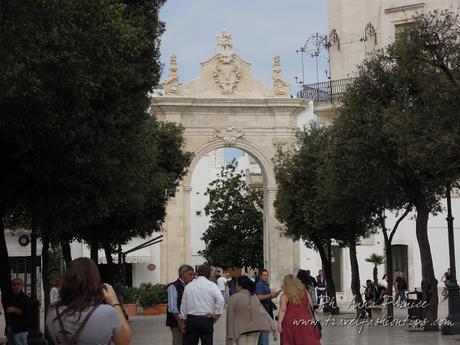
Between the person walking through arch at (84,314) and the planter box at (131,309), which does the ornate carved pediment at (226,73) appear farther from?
the person walking through arch at (84,314)

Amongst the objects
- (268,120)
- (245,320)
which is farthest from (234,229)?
(245,320)

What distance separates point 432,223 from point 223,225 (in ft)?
74.4

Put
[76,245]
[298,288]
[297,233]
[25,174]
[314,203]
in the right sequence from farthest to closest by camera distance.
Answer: [76,245] → [297,233] → [314,203] → [25,174] → [298,288]

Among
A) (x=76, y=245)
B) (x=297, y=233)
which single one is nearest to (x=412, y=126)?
(x=297, y=233)

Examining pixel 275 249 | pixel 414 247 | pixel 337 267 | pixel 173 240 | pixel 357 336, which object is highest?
pixel 173 240

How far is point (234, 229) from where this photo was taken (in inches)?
2635

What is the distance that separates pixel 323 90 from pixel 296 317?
3773 cm

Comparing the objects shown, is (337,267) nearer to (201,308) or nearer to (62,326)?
(201,308)

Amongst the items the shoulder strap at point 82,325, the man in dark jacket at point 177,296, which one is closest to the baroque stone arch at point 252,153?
the man in dark jacket at point 177,296

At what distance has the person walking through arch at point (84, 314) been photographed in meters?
6.13

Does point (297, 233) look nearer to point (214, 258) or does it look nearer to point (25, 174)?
point (25, 174)

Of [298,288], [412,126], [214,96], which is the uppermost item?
[214,96]

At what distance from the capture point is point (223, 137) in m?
48.4

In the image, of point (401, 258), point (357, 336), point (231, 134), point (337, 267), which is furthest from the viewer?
point (231, 134)
